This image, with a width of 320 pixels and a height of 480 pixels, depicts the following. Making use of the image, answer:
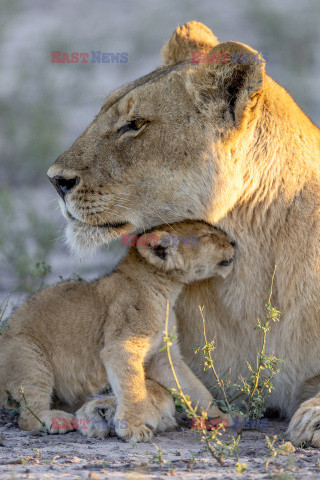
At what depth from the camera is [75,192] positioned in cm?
371

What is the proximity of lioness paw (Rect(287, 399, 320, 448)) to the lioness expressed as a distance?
0.19ft

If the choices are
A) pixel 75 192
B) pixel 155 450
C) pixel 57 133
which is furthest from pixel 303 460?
pixel 57 133

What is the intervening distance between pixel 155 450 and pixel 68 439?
0.41 meters

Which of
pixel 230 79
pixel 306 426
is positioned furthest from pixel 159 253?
pixel 306 426

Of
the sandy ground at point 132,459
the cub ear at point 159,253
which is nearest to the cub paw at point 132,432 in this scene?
the sandy ground at point 132,459

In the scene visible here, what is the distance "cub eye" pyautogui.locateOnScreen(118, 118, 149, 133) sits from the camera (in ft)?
12.4

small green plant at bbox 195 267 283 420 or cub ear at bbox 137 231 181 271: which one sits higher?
cub ear at bbox 137 231 181 271

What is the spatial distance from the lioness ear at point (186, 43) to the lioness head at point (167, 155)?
0.60m

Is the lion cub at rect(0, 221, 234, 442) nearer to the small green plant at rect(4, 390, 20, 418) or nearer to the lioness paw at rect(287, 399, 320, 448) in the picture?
the small green plant at rect(4, 390, 20, 418)

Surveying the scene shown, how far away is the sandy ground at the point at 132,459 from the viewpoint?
9.12ft

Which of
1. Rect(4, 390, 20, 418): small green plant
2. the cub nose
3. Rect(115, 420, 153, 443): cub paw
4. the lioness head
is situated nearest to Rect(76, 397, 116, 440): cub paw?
Rect(115, 420, 153, 443): cub paw

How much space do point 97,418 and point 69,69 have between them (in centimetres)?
819

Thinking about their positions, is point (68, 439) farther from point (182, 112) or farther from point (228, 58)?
point (228, 58)

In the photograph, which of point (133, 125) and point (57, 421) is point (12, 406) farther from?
point (133, 125)
